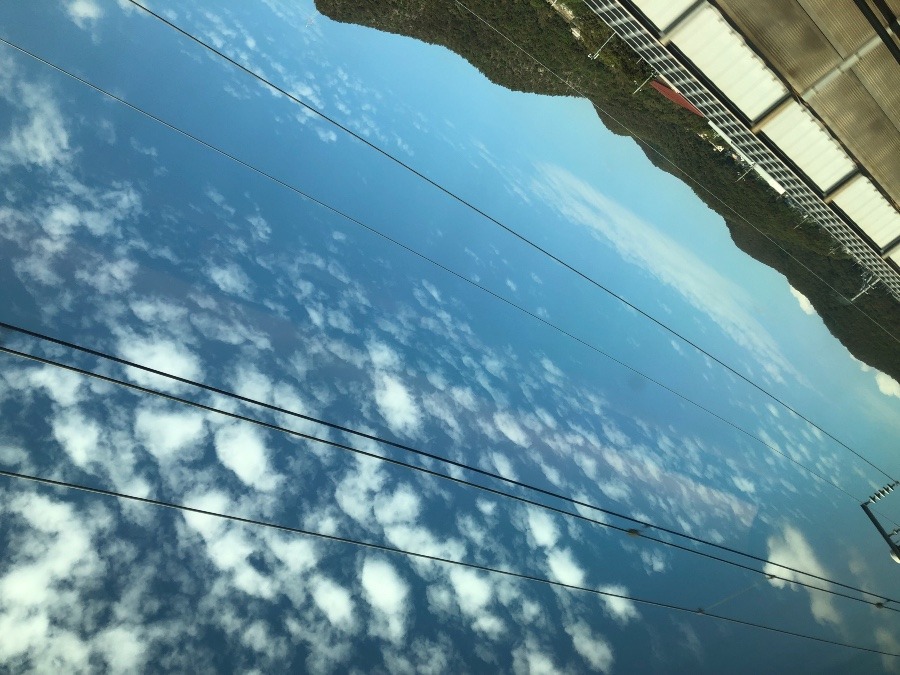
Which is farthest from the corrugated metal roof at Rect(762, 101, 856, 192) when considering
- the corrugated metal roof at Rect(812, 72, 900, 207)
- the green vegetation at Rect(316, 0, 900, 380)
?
the green vegetation at Rect(316, 0, 900, 380)

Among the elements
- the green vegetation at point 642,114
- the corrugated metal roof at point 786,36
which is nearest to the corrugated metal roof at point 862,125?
the corrugated metal roof at point 786,36

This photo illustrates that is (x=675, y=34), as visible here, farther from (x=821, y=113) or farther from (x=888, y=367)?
(x=888, y=367)

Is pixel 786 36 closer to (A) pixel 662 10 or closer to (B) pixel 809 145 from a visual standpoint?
(B) pixel 809 145

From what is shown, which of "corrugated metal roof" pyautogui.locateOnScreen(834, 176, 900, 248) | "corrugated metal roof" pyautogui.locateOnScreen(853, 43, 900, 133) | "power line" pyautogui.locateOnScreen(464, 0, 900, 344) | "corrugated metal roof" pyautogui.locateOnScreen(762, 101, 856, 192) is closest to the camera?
"corrugated metal roof" pyautogui.locateOnScreen(853, 43, 900, 133)

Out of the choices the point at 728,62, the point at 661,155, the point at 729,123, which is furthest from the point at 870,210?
the point at 661,155

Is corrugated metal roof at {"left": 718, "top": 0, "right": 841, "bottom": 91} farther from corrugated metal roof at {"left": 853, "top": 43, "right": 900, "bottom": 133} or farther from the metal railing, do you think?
the metal railing

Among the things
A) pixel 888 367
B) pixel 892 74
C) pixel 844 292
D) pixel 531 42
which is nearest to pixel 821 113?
pixel 892 74

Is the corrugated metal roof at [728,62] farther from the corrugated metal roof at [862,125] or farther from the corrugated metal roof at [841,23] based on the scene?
the corrugated metal roof at [841,23]
